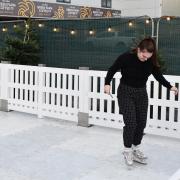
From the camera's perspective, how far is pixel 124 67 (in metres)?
5.68

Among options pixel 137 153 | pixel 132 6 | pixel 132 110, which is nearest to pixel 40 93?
pixel 137 153

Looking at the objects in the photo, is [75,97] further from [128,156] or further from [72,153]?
[128,156]

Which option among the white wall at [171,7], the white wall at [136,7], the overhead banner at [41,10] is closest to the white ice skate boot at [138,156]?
the overhead banner at [41,10]

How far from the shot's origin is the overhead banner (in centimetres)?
2684

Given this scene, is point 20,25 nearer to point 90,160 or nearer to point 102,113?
point 102,113

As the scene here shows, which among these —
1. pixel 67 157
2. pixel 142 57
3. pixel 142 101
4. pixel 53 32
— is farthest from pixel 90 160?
pixel 53 32

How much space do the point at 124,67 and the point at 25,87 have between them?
12.3 feet

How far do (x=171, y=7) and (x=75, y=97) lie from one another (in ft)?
89.0

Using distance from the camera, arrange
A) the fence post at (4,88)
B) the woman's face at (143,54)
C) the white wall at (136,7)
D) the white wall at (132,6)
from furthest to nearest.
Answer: the white wall at (132,6) → the white wall at (136,7) → the fence post at (4,88) → the woman's face at (143,54)

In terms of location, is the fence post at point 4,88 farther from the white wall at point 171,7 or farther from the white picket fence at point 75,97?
the white wall at point 171,7

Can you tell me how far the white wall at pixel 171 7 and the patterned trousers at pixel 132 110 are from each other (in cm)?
2750

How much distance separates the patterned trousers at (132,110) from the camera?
5.64 meters

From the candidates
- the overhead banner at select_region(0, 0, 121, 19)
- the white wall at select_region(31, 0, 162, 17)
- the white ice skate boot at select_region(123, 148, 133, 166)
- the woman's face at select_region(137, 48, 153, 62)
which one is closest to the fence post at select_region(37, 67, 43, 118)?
the white ice skate boot at select_region(123, 148, 133, 166)

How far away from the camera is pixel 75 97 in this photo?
822cm
